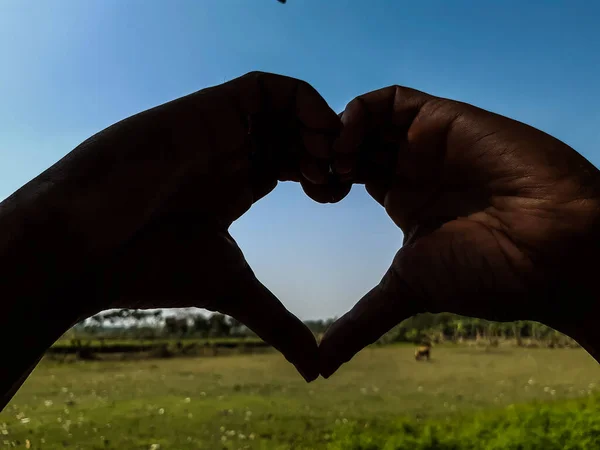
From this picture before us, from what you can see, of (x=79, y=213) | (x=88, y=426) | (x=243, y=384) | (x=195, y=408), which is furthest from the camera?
(x=243, y=384)

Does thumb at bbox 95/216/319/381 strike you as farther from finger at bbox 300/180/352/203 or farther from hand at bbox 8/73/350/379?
finger at bbox 300/180/352/203

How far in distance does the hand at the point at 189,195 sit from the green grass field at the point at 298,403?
5.44 ft

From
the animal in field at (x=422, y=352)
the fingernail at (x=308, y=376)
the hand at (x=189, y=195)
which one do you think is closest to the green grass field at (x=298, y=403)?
the animal in field at (x=422, y=352)

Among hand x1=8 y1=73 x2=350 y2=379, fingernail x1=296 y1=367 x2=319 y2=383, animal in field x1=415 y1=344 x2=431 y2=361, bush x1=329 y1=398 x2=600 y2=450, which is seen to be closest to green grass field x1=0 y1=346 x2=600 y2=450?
bush x1=329 y1=398 x2=600 y2=450

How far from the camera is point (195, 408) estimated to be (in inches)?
129

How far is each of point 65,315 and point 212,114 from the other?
0.85 feet

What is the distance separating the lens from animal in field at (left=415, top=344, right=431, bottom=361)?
6.24 meters

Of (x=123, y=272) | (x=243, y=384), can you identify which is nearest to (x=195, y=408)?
(x=243, y=384)

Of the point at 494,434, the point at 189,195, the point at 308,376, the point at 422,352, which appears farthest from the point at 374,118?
the point at 422,352

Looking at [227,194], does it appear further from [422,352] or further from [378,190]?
[422,352]

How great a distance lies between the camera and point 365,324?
656mm

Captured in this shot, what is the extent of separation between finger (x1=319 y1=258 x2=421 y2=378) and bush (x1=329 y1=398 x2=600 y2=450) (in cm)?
154

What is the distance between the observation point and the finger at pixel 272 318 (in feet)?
2.16

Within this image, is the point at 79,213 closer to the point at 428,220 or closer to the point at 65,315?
the point at 65,315
